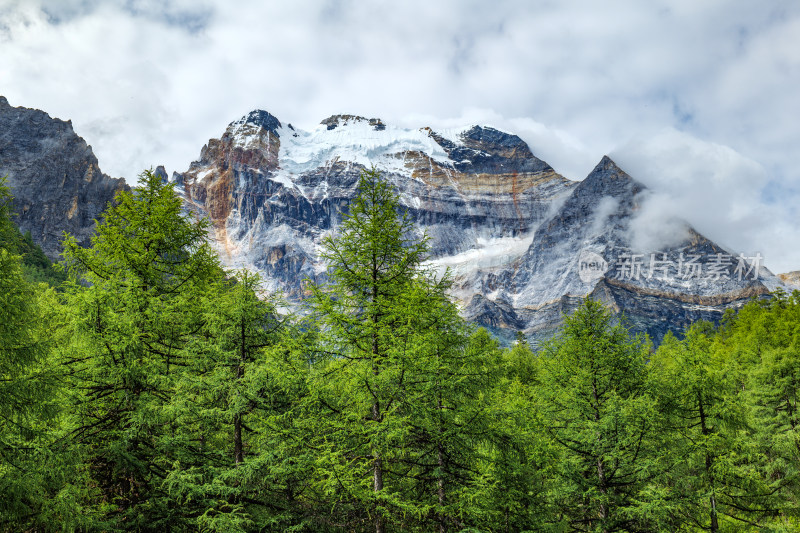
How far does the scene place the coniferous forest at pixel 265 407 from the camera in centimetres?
827

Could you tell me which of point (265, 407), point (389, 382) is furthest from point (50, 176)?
point (389, 382)

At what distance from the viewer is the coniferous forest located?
8266 millimetres

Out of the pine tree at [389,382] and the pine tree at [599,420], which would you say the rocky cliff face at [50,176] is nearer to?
the pine tree at [389,382]

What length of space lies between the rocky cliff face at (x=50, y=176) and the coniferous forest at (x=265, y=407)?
145 meters

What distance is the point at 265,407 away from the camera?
395 inches

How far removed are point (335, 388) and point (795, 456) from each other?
24.3 m

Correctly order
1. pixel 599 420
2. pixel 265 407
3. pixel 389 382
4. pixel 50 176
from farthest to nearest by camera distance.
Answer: pixel 50 176 → pixel 599 420 → pixel 265 407 → pixel 389 382

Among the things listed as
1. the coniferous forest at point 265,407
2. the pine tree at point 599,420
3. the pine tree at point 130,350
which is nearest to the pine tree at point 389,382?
the coniferous forest at point 265,407

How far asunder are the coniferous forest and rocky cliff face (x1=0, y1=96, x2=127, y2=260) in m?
145

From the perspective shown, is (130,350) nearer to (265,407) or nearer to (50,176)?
(265,407)

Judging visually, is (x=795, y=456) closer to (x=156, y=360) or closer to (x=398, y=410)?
(x=398, y=410)

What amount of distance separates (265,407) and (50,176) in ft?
557

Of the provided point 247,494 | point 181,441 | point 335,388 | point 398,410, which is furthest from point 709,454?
point 181,441

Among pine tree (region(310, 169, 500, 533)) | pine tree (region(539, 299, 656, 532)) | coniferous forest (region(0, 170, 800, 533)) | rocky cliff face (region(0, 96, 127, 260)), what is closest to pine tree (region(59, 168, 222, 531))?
coniferous forest (region(0, 170, 800, 533))
